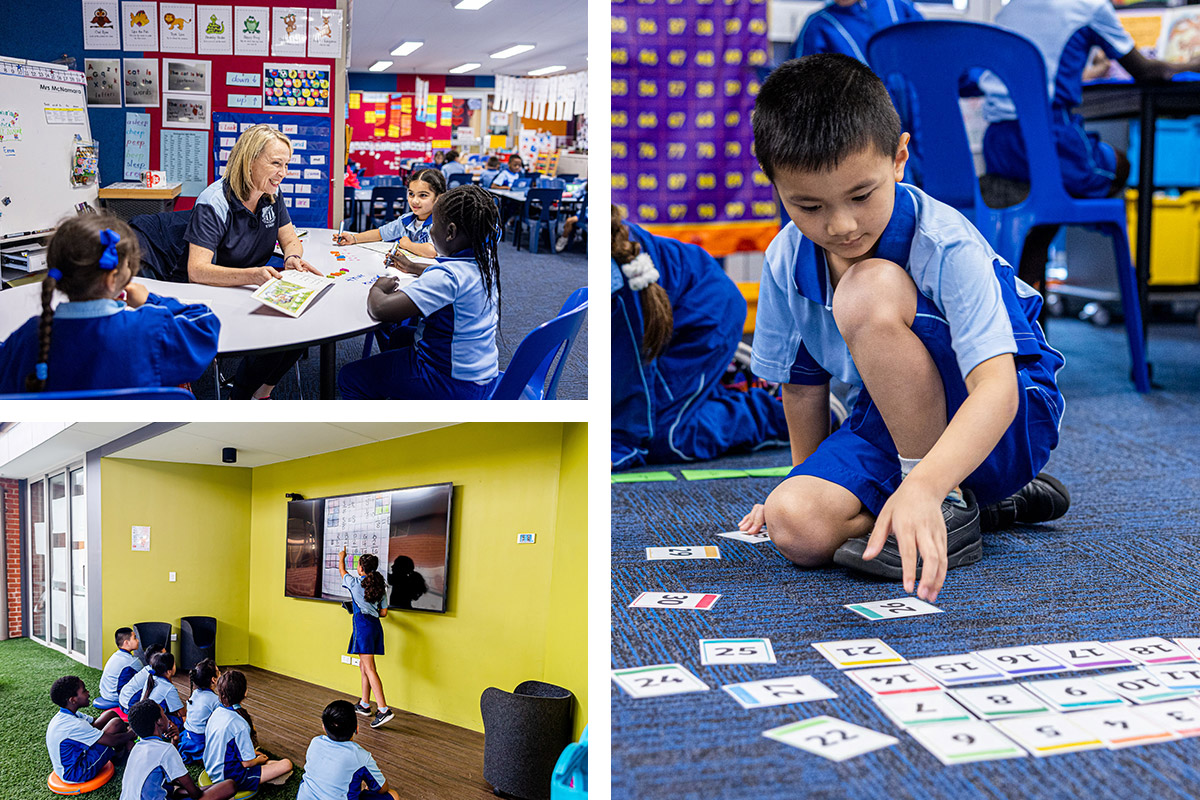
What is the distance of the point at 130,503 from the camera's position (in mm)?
1447

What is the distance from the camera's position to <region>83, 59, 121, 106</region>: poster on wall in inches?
38.3

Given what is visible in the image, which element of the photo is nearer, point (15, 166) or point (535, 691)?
point (15, 166)

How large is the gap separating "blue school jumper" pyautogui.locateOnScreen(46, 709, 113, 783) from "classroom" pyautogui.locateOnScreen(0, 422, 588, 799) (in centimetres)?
2

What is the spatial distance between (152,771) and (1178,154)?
4949mm

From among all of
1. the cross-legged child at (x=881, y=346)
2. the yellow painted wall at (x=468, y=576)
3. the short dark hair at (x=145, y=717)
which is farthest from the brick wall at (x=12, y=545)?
the cross-legged child at (x=881, y=346)

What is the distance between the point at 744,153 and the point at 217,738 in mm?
2649

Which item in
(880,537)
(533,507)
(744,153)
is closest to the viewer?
(880,537)

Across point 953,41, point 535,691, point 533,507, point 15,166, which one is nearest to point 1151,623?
point 533,507

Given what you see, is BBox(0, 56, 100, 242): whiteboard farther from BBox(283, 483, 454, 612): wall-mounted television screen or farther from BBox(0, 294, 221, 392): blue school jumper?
BBox(283, 483, 454, 612): wall-mounted television screen

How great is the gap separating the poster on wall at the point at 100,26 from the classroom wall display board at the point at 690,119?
2.40 meters

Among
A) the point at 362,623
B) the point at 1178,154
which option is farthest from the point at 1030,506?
the point at 1178,154

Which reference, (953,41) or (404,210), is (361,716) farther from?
(953,41)

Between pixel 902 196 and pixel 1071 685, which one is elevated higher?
pixel 902 196

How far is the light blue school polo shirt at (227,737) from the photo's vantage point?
5.18 ft
